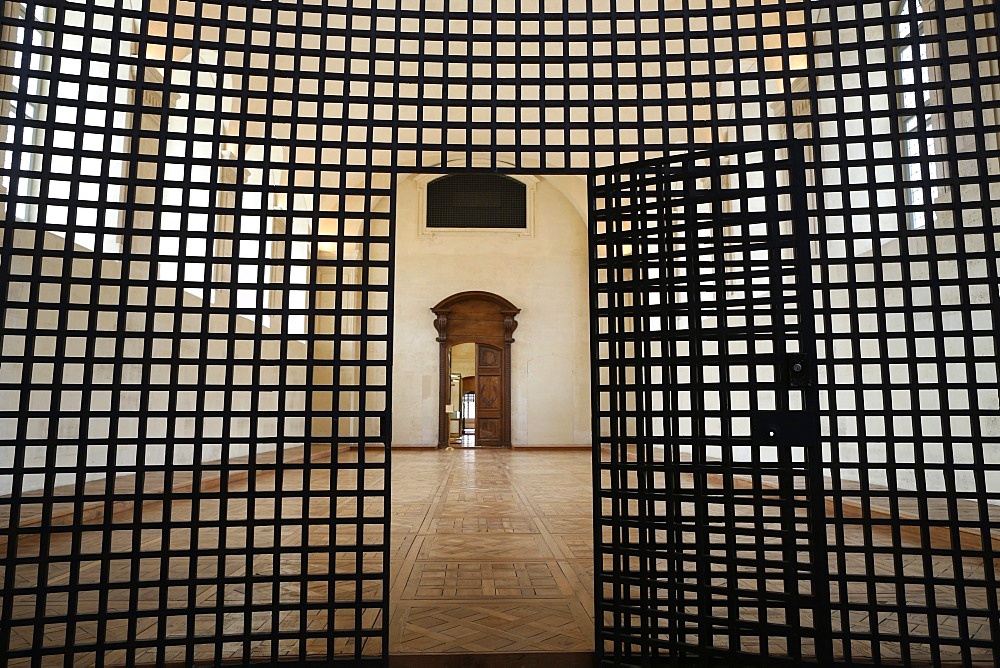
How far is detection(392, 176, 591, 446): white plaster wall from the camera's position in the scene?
18.5 meters

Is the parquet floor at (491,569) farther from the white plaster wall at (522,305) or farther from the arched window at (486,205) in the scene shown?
the arched window at (486,205)

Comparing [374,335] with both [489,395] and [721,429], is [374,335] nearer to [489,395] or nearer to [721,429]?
[721,429]

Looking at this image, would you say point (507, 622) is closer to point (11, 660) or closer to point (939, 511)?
point (11, 660)

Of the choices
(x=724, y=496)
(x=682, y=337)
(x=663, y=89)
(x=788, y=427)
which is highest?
(x=663, y=89)

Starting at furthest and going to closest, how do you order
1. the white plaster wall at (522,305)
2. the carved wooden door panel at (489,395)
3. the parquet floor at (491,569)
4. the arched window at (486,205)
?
the arched window at (486,205)
the carved wooden door panel at (489,395)
the white plaster wall at (522,305)
the parquet floor at (491,569)

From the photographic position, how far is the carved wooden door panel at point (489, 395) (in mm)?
18641

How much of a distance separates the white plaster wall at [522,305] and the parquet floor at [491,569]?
8194 mm

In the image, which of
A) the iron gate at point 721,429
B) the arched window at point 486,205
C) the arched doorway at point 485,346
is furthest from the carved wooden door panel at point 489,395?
the iron gate at point 721,429

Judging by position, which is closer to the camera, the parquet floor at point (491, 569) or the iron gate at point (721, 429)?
the iron gate at point (721, 429)

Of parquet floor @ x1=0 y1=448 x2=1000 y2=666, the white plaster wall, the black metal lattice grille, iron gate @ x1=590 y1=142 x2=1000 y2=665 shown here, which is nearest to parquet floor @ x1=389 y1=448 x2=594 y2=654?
parquet floor @ x1=0 y1=448 x2=1000 y2=666

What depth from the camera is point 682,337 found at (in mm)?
3566

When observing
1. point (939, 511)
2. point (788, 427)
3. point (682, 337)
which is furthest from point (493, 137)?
point (939, 511)

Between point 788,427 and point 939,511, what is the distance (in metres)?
4.37

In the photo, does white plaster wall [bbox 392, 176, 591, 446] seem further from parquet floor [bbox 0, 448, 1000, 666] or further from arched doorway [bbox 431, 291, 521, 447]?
parquet floor [bbox 0, 448, 1000, 666]
